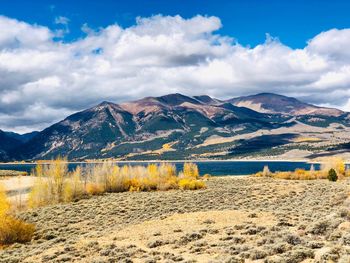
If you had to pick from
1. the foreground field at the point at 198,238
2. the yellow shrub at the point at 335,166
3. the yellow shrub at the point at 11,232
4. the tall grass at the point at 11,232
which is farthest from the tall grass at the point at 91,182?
the yellow shrub at the point at 335,166

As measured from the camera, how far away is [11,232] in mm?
37281

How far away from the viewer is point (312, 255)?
16.5 metres

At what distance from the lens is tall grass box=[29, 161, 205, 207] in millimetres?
70062

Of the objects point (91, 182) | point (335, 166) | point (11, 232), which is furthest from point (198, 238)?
point (335, 166)

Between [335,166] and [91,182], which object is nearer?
[91,182]

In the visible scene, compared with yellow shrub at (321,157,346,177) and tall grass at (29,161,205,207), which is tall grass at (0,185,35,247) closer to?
tall grass at (29,161,205,207)

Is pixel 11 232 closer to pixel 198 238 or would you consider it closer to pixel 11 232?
pixel 11 232

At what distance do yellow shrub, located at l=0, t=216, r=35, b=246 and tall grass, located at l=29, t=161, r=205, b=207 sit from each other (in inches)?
1225

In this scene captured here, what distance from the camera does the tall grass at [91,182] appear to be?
230ft

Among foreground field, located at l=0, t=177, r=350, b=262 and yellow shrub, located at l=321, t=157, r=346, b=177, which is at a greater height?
foreground field, located at l=0, t=177, r=350, b=262

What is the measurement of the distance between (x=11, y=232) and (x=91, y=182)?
4750 cm

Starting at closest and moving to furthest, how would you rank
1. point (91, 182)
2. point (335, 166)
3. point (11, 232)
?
point (11, 232) → point (91, 182) → point (335, 166)

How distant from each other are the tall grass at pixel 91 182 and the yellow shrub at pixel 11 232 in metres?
31.1

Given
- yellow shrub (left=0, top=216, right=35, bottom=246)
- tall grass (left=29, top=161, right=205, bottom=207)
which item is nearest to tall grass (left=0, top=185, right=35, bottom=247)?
yellow shrub (left=0, top=216, right=35, bottom=246)
